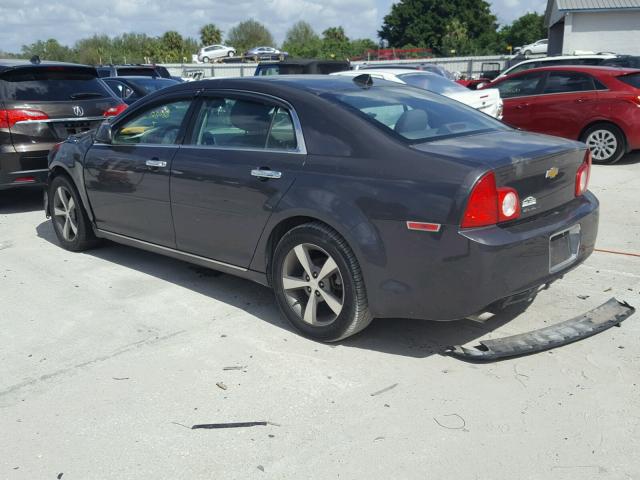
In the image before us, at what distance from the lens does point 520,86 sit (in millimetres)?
11883

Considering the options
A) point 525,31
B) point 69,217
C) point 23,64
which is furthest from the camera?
point 525,31

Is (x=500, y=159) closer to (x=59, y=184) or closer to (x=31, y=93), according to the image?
(x=59, y=184)

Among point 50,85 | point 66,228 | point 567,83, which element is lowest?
point 66,228

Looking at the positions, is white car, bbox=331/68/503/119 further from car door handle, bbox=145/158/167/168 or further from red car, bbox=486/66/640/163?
car door handle, bbox=145/158/167/168

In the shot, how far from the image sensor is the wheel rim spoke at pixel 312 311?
416cm

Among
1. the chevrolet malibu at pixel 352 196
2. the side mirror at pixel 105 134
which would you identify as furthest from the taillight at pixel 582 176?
the side mirror at pixel 105 134

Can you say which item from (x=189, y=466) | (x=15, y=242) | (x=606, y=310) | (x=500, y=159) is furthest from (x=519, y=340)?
(x=15, y=242)

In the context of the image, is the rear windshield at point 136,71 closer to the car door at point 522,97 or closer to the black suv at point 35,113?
the black suv at point 35,113

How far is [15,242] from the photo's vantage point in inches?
272

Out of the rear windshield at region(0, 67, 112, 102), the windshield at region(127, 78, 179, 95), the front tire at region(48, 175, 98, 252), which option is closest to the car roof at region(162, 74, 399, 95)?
the front tire at region(48, 175, 98, 252)

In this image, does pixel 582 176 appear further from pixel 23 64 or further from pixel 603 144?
pixel 603 144

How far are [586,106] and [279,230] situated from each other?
8069 millimetres

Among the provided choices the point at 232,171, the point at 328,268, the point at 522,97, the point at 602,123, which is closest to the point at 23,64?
the point at 232,171

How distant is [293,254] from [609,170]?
297 inches
